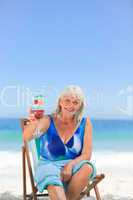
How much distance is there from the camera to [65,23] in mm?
3268

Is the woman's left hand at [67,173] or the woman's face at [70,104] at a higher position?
the woman's face at [70,104]

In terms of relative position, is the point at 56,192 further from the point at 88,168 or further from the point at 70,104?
the point at 70,104

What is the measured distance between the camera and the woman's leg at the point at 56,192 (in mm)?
2201

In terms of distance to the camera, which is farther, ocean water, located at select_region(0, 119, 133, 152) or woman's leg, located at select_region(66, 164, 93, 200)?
ocean water, located at select_region(0, 119, 133, 152)

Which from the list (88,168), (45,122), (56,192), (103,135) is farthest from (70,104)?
(103,135)

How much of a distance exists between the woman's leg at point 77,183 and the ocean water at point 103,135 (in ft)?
2.74

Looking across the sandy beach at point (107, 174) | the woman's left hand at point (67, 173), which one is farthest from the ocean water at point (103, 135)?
the woman's left hand at point (67, 173)

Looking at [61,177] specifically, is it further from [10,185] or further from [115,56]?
Answer: [115,56]

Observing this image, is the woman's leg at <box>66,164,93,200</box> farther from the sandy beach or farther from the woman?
the sandy beach

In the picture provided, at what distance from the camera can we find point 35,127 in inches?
95.9

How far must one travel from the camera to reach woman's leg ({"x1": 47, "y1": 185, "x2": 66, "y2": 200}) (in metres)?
2.20

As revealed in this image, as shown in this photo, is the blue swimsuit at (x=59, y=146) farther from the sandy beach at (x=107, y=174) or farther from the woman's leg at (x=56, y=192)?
the sandy beach at (x=107, y=174)

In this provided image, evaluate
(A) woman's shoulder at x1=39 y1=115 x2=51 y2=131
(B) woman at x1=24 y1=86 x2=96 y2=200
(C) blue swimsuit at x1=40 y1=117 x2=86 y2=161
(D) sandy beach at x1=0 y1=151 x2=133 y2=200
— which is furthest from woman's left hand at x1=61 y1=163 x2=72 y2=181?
(D) sandy beach at x1=0 y1=151 x2=133 y2=200

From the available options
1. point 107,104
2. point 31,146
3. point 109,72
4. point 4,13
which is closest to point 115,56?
point 109,72
